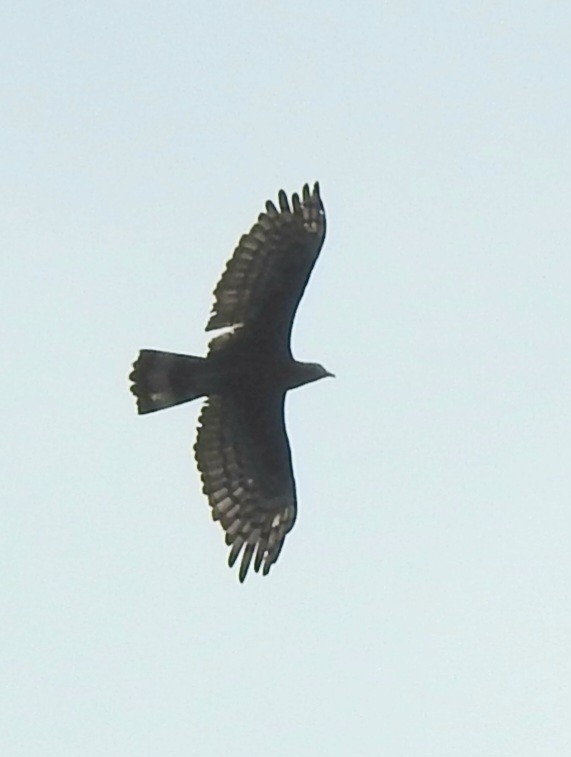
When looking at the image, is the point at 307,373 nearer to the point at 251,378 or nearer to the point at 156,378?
the point at 251,378

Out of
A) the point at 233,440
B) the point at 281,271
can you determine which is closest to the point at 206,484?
the point at 233,440

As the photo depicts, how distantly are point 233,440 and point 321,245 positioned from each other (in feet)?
8.04

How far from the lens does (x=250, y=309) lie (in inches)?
1064

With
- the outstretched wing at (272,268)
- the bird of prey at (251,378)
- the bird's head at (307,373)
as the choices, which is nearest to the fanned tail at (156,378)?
the bird of prey at (251,378)

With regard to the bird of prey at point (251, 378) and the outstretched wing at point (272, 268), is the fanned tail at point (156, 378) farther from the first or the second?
the outstretched wing at point (272, 268)

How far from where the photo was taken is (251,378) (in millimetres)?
27266

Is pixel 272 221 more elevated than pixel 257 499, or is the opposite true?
pixel 272 221

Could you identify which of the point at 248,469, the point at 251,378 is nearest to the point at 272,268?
the point at 251,378

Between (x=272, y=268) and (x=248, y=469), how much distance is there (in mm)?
2379

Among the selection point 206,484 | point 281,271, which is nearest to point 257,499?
point 206,484

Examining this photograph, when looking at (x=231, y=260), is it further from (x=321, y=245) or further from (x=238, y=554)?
(x=238, y=554)

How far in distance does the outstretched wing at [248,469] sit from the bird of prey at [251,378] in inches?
0.4

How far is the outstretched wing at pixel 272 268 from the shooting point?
88.3 feet

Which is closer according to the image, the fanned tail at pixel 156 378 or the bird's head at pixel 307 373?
the fanned tail at pixel 156 378
